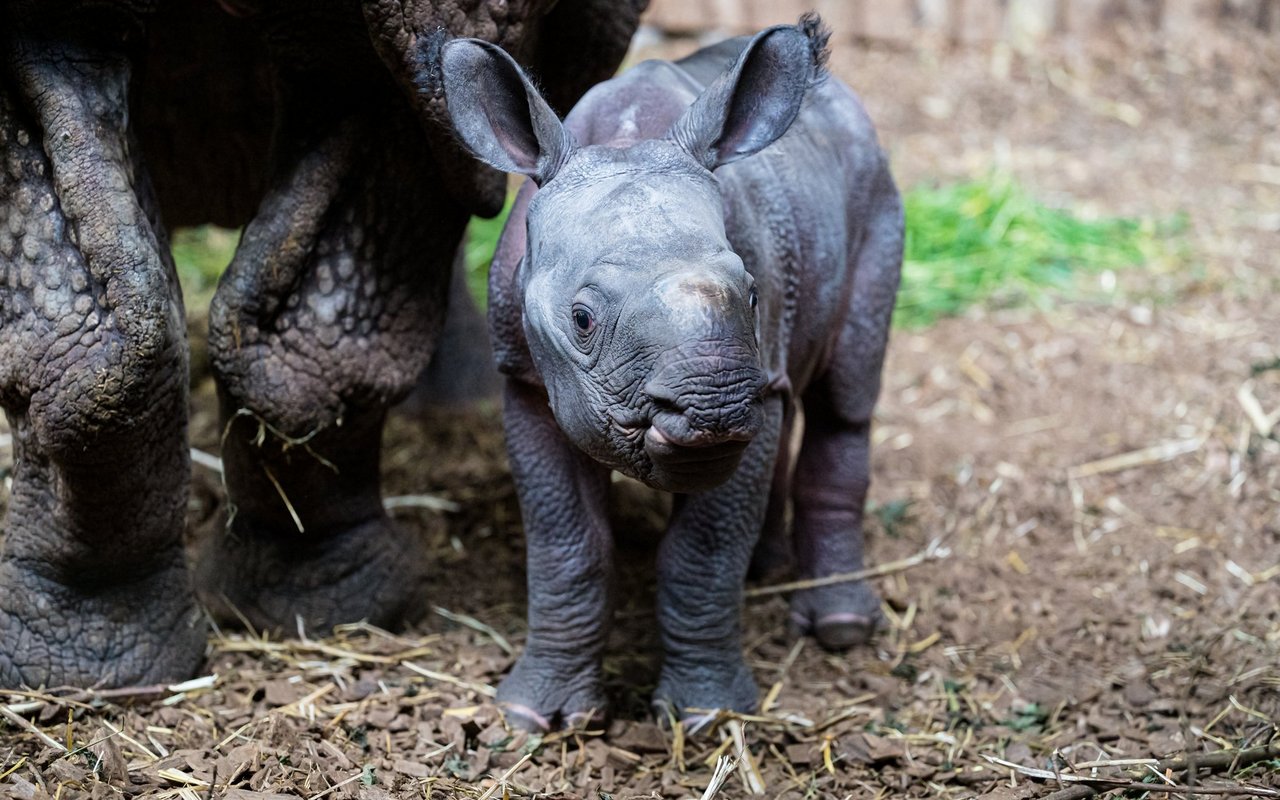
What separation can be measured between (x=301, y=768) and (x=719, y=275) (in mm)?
1636

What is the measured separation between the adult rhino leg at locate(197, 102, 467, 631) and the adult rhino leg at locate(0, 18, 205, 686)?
0.87 ft

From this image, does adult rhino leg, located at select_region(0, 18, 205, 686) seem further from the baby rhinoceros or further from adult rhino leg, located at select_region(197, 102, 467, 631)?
the baby rhinoceros

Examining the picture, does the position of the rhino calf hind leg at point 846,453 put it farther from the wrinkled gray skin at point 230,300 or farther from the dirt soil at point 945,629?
the wrinkled gray skin at point 230,300

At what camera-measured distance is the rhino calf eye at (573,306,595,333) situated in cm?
335

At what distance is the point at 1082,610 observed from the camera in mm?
4938

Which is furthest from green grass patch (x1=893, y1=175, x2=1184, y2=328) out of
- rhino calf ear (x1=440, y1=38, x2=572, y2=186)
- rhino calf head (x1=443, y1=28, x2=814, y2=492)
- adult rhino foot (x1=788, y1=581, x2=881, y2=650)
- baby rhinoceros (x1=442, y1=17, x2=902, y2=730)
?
rhino calf ear (x1=440, y1=38, x2=572, y2=186)

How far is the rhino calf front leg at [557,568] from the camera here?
160 inches

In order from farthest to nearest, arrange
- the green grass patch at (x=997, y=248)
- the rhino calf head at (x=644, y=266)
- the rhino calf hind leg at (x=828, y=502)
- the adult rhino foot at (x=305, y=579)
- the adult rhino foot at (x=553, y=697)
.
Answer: the green grass patch at (x=997, y=248)
the rhino calf hind leg at (x=828, y=502)
the adult rhino foot at (x=305, y=579)
the adult rhino foot at (x=553, y=697)
the rhino calf head at (x=644, y=266)

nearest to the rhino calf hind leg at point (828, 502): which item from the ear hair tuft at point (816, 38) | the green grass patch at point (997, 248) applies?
the ear hair tuft at point (816, 38)

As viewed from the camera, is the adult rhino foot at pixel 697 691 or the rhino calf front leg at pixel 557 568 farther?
the adult rhino foot at pixel 697 691

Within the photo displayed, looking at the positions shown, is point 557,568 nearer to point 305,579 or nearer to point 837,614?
point 305,579

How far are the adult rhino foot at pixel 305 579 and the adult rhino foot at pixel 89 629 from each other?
0.47 meters

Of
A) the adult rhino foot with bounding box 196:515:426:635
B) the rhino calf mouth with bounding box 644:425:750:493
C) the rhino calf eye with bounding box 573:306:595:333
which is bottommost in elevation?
the adult rhino foot with bounding box 196:515:426:635

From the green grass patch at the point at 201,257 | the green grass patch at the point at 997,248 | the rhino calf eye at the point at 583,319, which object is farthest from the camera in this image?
the green grass patch at the point at 201,257
